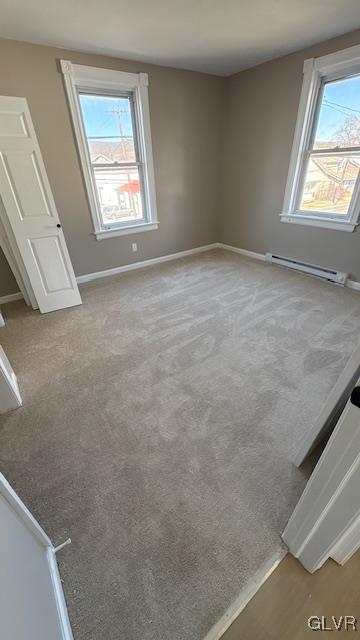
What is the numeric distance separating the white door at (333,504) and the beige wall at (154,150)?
3.44 meters

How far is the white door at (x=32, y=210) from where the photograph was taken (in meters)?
2.36

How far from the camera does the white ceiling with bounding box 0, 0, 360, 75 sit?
6.42 feet

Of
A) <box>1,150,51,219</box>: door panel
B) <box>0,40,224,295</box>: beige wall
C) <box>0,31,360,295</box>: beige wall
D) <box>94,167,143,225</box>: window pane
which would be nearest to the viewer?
<box>1,150,51,219</box>: door panel

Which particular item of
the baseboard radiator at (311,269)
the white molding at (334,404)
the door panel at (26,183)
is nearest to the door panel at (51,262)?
the door panel at (26,183)

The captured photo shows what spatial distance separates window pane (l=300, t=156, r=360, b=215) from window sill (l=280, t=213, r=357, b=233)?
0.42 feet

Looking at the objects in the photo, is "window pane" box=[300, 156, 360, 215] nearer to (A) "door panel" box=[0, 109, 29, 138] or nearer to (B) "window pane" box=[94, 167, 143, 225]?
(B) "window pane" box=[94, 167, 143, 225]

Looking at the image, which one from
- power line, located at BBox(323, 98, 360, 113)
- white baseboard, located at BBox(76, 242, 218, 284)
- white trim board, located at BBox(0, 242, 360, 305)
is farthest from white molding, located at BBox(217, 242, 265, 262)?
power line, located at BBox(323, 98, 360, 113)

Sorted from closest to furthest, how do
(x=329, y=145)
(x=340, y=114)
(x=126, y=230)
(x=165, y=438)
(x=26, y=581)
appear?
(x=26, y=581)
(x=165, y=438)
(x=340, y=114)
(x=329, y=145)
(x=126, y=230)

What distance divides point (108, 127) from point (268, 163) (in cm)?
214

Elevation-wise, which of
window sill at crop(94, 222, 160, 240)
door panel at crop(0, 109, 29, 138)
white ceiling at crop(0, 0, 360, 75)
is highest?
white ceiling at crop(0, 0, 360, 75)

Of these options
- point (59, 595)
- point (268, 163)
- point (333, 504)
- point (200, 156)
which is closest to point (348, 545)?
point (333, 504)

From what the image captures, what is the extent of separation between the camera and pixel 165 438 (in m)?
1.61

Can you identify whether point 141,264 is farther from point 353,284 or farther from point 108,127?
point 353,284

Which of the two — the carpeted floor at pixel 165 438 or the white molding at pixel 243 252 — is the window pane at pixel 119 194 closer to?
the carpeted floor at pixel 165 438
